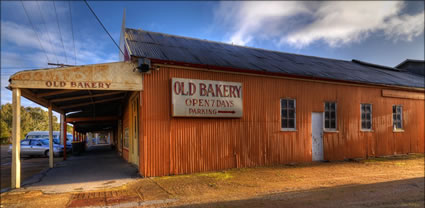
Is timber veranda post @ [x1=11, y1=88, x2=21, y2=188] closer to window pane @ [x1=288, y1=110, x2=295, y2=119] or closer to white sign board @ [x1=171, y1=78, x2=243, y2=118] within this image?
white sign board @ [x1=171, y1=78, x2=243, y2=118]

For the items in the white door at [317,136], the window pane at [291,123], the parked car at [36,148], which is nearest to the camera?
the window pane at [291,123]

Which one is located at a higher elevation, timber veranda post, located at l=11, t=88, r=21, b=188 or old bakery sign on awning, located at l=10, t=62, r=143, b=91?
old bakery sign on awning, located at l=10, t=62, r=143, b=91

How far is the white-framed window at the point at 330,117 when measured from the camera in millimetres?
13305

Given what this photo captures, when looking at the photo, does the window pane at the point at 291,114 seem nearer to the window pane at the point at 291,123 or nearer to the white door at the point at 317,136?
the window pane at the point at 291,123

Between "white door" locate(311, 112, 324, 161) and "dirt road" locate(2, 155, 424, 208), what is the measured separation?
2.95 meters

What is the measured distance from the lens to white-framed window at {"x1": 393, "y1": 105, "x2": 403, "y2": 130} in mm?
15750

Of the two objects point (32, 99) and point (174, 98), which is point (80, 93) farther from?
point (174, 98)

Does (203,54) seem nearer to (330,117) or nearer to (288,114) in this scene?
(288,114)

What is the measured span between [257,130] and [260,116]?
0.59 metres

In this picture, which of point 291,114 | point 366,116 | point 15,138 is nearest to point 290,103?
point 291,114

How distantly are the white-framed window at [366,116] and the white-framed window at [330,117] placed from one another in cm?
199

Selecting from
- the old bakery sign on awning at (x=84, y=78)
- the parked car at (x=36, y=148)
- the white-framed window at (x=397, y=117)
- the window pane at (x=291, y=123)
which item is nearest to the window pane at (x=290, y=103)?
the window pane at (x=291, y=123)

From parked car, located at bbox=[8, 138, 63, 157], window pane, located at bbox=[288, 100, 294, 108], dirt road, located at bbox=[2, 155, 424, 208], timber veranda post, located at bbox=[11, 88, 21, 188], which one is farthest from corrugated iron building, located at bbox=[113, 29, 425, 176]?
parked car, located at bbox=[8, 138, 63, 157]

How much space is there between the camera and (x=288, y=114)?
12273mm
